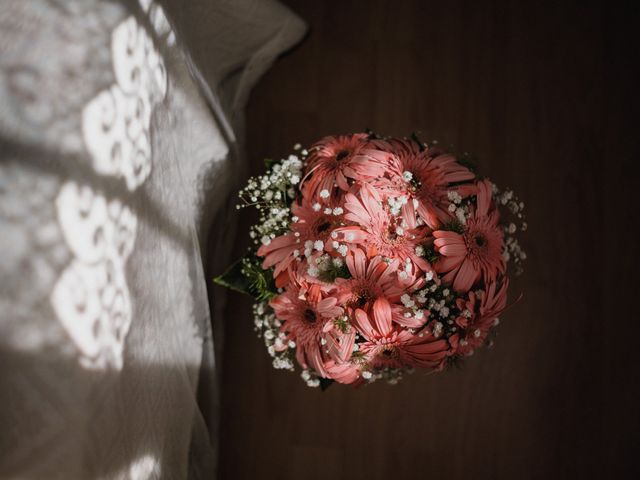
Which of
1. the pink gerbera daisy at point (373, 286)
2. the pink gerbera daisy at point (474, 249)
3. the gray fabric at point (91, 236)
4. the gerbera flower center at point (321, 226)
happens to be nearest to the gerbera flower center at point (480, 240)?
the pink gerbera daisy at point (474, 249)

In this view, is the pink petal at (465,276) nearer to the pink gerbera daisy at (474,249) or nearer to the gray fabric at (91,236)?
the pink gerbera daisy at (474,249)

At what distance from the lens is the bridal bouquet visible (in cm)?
68

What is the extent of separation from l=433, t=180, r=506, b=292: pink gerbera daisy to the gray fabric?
18.0 inches

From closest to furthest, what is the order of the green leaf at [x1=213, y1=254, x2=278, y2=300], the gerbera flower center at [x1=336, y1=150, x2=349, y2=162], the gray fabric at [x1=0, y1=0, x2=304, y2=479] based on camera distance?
the gray fabric at [x1=0, y1=0, x2=304, y2=479] < the gerbera flower center at [x1=336, y1=150, x2=349, y2=162] < the green leaf at [x1=213, y1=254, x2=278, y2=300]

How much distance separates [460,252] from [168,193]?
0.51 metres

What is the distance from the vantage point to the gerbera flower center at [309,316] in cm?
74

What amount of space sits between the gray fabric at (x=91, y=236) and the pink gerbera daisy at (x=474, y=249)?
0.46m

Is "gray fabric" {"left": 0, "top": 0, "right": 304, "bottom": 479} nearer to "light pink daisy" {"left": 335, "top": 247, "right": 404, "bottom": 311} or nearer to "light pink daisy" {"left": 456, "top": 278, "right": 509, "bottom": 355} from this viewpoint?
"light pink daisy" {"left": 335, "top": 247, "right": 404, "bottom": 311}

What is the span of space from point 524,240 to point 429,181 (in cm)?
66

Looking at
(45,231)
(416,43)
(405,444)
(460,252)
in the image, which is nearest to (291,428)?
(405,444)

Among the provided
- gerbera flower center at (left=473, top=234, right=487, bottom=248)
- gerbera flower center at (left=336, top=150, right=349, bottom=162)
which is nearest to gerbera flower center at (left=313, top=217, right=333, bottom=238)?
gerbera flower center at (left=336, top=150, right=349, bottom=162)

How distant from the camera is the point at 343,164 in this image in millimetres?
746

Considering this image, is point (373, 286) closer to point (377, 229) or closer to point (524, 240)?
point (377, 229)

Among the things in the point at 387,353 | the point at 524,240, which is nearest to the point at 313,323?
the point at 387,353
